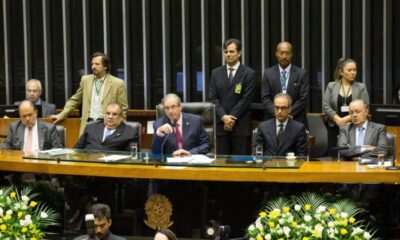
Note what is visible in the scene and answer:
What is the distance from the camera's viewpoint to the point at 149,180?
6062 millimetres

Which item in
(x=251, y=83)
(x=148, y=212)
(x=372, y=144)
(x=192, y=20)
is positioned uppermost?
(x=192, y=20)

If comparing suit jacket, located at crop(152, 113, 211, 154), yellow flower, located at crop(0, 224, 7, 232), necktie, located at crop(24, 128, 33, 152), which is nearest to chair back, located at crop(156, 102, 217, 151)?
suit jacket, located at crop(152, 113, 211, 154)

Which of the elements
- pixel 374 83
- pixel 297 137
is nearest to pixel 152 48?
pixel 374 83

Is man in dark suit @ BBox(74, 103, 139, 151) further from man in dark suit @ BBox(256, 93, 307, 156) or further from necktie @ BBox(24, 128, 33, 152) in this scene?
man in dark suit @ BBox(256, 93, 307, 156)

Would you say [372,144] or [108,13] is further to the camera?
[108,13]

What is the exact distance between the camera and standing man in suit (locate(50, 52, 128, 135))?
809 cm

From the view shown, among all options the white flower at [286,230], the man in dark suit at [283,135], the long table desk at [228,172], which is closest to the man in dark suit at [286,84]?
the man in dark suit at [283,135]

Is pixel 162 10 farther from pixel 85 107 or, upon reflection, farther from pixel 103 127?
pixel 103 127

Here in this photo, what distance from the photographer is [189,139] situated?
6926 millimetres

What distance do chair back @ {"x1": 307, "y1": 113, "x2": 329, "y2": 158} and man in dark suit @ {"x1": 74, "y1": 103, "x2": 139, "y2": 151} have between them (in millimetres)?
1900

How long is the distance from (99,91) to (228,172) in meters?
2.64

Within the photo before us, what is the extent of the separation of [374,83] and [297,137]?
2659mm

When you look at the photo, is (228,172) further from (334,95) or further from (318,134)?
(318,134)

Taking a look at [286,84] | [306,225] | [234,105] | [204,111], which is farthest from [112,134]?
[306,225]
